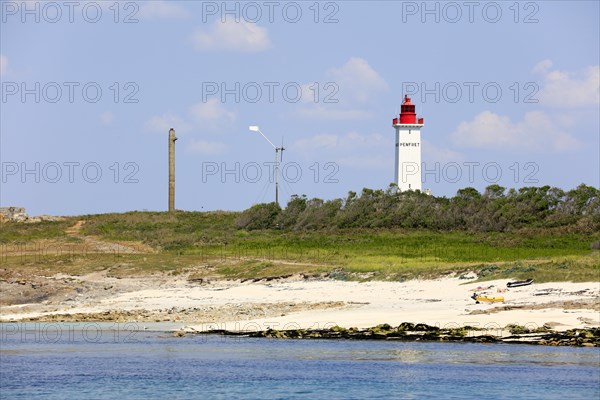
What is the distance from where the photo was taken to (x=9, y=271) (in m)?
45.6

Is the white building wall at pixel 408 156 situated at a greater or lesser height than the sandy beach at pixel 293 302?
greater

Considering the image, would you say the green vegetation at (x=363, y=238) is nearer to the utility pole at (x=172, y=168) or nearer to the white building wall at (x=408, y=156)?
the utility pole at (x=172, y=168)

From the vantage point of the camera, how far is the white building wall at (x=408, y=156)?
233ft

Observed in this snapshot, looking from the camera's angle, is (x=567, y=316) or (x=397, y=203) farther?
(x=397, y=203)

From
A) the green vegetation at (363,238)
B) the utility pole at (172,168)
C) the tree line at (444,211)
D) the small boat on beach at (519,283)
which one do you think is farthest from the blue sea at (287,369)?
the utility pole at (172,168)

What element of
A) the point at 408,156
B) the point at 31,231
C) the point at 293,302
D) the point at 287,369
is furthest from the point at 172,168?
the point at 287,369

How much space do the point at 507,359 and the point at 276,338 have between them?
6.93 metres

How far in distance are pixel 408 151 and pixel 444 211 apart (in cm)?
1264

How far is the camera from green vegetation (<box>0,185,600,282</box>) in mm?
43031

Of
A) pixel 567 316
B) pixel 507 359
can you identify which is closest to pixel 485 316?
pixel 567 316

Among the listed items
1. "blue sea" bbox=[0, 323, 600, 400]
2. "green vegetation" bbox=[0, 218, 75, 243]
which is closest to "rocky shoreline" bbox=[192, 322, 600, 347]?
"blue sea" bbox=[0, 323, 600, 400]

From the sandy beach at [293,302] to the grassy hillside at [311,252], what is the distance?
1.51 meters

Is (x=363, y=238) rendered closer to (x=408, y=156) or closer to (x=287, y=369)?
(x=408, y=156)

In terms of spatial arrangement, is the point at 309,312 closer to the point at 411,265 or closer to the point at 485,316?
the point at 485,316
